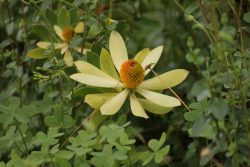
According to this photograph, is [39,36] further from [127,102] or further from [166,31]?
[166,31]

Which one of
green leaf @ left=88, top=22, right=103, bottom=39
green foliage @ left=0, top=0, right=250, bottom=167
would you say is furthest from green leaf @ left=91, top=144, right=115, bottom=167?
green leaf @ left=88, top=22, right=103, bottom=39

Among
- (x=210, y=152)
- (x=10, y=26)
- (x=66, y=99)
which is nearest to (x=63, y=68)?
(x=66, y=99)

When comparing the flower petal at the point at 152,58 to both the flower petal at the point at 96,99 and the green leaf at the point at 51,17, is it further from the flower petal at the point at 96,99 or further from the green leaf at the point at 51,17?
the green leaf at the point at 51,17

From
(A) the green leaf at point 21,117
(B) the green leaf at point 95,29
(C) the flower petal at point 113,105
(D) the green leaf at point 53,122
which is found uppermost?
(B) the green leaf at point 95,29

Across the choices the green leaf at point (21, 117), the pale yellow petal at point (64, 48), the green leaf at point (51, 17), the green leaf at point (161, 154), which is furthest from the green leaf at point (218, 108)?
the green leaf at point (51, 17)

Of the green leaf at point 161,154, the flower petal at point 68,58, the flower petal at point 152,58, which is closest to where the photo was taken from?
the green leaf at point 161,154

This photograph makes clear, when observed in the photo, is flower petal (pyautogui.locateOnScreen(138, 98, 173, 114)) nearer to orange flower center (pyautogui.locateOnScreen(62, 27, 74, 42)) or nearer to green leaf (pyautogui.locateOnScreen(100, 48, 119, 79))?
green leaf (pyautogui.locateOnScreen(100, 48, 119, 79))
